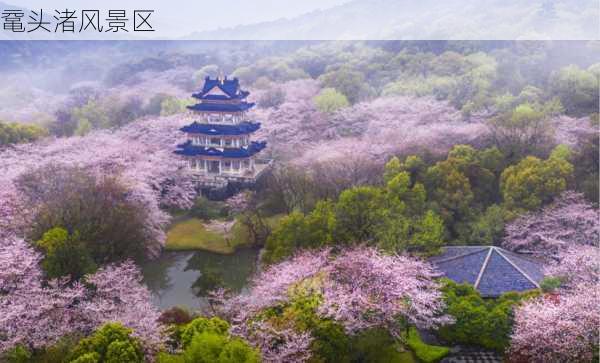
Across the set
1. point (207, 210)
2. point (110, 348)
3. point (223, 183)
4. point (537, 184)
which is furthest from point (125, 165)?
point (537, 184)

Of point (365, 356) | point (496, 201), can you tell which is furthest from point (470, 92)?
point (365, 356)

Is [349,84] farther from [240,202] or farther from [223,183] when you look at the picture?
[240,202]

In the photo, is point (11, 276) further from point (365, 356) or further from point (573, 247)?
point (573, 247)

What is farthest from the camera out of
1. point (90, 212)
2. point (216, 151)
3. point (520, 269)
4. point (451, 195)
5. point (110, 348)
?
point (216, 151)

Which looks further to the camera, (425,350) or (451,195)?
(451,195)

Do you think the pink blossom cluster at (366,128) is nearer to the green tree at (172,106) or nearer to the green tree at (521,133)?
the green tree at (521,133)

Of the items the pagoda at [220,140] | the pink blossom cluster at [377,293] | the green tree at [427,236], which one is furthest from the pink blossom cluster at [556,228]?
the pagoda at [220,140]

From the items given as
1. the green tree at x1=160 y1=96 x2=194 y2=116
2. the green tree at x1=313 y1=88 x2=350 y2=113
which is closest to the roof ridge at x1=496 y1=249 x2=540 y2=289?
the green tree at x1=313 y1=88 x2=350 y2=113
